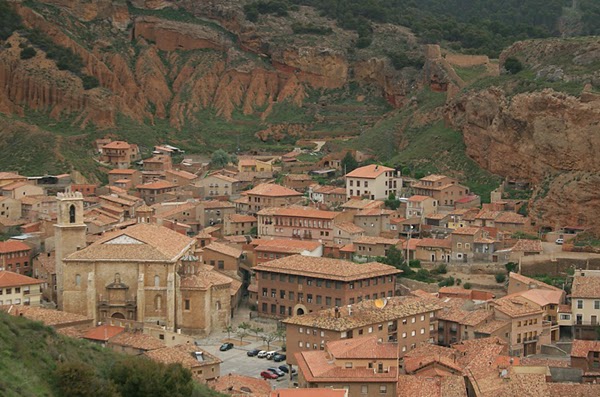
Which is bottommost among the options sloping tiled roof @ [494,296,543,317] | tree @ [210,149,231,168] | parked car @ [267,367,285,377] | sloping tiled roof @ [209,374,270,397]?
parked car @ [267,367,285,377]

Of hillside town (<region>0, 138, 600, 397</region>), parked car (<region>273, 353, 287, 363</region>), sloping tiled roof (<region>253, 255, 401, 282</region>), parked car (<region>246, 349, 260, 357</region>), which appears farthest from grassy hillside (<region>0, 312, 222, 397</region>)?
sloping tiled roof (<region>253, 255, 401, 282</region>)

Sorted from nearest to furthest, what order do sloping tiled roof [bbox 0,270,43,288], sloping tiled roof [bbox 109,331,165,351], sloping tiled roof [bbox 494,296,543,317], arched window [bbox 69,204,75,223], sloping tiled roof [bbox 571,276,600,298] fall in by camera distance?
sloping tiled roof [bbox 109,331,165,351], sloping tiled roof [bbox 494,296,543,317], sloping tiled roof [bbox 571,276,600,298], sloping tiled roof [bbox 0,270,43,288], arched window [bbox 69,204,75,223]

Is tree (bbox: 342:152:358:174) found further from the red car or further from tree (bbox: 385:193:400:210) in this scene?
the red car

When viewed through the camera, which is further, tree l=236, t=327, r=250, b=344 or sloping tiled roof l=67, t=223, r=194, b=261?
sloping tiled roof l=67, t=223, r=194, b=261

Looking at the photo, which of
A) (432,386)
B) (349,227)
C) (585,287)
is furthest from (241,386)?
(349,227)

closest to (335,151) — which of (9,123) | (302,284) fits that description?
(9,123)

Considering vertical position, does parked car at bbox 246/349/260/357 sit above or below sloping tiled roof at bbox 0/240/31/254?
below

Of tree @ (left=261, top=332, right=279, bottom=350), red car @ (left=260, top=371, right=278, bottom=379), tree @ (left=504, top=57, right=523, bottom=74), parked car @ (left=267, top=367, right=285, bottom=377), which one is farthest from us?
tree @ (left=504, top=57, right=523, bottom=74)

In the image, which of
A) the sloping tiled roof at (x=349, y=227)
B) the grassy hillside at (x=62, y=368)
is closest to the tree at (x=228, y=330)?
the sloping tiled roof at (x=349, y=227)
